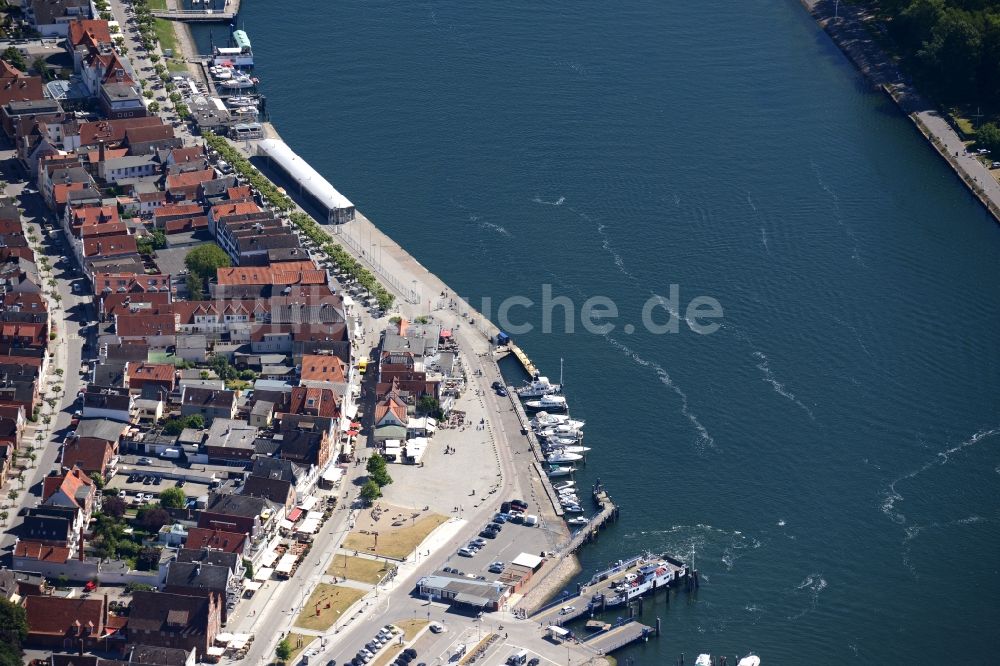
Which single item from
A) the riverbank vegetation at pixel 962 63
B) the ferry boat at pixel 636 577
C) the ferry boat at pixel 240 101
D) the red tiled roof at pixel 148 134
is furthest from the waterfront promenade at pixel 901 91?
the red tiled roof at pixel 148 134

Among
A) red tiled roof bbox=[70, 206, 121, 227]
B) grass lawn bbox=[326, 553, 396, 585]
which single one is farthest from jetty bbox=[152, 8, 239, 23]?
grass lawn bbox=[326, 553, 396, 585]

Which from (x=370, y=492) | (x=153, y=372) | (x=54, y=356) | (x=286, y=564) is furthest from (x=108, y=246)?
(x=286, y=564)

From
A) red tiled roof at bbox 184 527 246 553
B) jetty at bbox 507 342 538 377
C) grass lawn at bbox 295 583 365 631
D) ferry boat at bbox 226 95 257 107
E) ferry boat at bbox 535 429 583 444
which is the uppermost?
ferry boat at bbox 226 95 257 107

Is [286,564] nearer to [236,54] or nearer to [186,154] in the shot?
[186,154]

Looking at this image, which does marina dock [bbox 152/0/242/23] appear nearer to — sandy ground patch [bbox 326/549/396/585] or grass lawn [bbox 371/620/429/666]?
sandy ground patch [bbox 326/549/396/585]

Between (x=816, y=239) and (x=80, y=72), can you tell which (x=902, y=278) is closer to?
(x=816, y=239)
